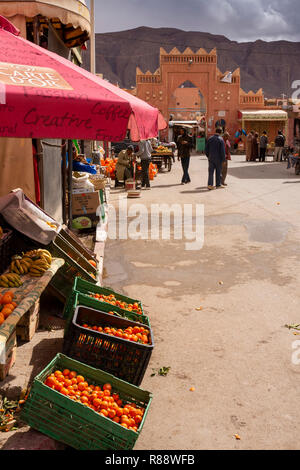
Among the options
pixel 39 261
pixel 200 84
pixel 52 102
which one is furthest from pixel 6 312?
pixel 200 84

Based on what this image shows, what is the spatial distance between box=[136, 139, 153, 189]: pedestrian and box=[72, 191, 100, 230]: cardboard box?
7100 mm

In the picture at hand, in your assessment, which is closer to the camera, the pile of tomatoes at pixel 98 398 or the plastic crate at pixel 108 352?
the pile of tomatoes at pixel 98 398

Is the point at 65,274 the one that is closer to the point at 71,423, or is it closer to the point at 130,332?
the point at 130,332

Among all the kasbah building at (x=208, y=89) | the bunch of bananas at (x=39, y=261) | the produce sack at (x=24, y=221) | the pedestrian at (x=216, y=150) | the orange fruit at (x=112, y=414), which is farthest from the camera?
the kasbah building at (x=208, y=89)

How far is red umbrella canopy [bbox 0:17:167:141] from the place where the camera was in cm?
291

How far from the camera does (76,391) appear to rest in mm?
3541

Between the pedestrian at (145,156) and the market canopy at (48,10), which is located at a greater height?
the market canopy at (48,10)

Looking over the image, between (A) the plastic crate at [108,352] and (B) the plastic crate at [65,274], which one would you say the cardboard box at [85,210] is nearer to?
(B) the plastic crate at [65,274]

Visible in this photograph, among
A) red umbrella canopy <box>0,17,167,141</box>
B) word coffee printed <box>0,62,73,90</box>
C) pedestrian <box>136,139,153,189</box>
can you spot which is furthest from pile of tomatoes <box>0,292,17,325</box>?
pedestrian <box>136,139,153,189</box>

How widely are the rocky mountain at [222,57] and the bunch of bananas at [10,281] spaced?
5035 inches

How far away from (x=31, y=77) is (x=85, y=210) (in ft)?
23.2

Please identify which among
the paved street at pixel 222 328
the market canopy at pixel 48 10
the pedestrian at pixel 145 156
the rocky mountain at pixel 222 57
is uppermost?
the rocky mountain at pixel 222 57

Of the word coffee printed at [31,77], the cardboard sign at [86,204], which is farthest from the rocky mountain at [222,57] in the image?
the word coffee printed at [31,77]

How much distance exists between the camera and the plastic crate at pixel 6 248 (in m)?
5.11
